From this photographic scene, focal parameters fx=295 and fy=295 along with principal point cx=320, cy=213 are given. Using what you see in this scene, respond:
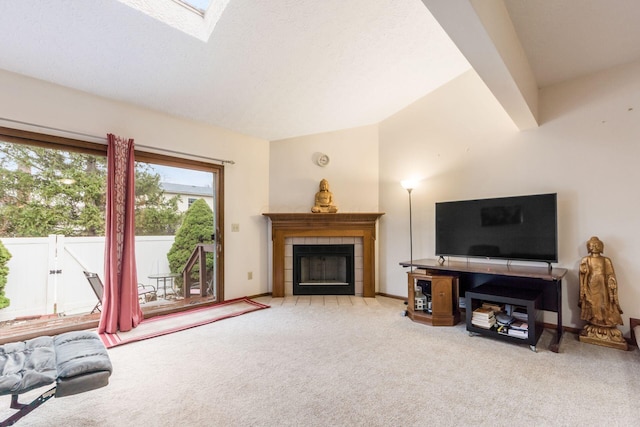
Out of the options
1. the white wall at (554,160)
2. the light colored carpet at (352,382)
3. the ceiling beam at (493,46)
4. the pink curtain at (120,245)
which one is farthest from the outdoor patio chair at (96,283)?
the ceiling beam at (493,46)

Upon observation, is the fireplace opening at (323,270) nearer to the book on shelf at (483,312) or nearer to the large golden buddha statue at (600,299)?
the book on shelf at (483,312)

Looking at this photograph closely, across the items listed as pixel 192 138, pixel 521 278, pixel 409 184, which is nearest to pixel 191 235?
pixel 192 138

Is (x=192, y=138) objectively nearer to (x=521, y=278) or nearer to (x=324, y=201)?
A: (x=324, y=201)

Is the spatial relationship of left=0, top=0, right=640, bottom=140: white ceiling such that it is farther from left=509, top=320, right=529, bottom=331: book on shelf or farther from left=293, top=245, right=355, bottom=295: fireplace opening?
left=509, top=320, right=529, bottom=331: book on shelf

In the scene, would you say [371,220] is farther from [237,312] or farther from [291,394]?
[291,394]

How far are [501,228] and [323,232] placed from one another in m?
2.25

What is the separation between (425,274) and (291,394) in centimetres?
202

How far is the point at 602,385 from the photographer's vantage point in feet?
6.34

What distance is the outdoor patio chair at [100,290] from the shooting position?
313cm

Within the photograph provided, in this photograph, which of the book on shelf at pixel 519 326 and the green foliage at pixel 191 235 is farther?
the green foliage at pixel 191 235

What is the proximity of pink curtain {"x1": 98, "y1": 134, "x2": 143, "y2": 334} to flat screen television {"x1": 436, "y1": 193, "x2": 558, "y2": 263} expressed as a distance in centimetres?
339

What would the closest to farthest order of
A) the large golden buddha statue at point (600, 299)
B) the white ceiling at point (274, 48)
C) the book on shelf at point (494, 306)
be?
the white ceiling at point (274, 48), the large golden buddha statue at point (600, 299), the book on shelf at point (494, 306)

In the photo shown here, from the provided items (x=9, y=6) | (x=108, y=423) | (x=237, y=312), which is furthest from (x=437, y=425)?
(x=9, y=6)

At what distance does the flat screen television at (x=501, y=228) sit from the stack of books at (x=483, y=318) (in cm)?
61
